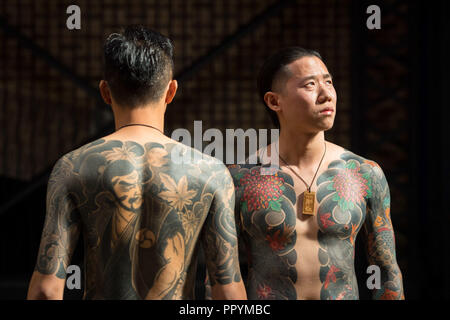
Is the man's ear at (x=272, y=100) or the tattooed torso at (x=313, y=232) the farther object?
the man's ear at (x=272, y=100)

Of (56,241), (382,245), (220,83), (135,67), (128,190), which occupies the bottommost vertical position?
(382,245)

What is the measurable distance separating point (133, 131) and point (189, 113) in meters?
4.24

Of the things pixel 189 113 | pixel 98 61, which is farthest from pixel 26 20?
pixel 189 113

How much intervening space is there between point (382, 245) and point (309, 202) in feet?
1.10

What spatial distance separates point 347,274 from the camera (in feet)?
7.23

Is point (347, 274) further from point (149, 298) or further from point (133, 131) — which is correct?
point (133, 131)

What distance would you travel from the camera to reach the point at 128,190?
1761mm

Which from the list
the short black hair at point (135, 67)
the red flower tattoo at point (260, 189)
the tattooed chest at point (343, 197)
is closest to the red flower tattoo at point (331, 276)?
the tattooed chest at point (343, 197)

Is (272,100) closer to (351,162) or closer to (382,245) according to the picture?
(351,162)

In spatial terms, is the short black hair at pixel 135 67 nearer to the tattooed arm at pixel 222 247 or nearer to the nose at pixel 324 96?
the tattooed arm at pixel 222 247

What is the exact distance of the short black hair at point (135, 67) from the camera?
185cm

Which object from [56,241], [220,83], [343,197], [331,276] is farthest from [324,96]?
[220,83]

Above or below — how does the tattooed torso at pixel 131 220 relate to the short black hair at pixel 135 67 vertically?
below

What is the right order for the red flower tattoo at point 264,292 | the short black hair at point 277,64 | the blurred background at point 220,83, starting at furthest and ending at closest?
1. the blurred background at point 220,83
2. the short black hair at point 277,64
3. the red flower tattoo at point 264,292
